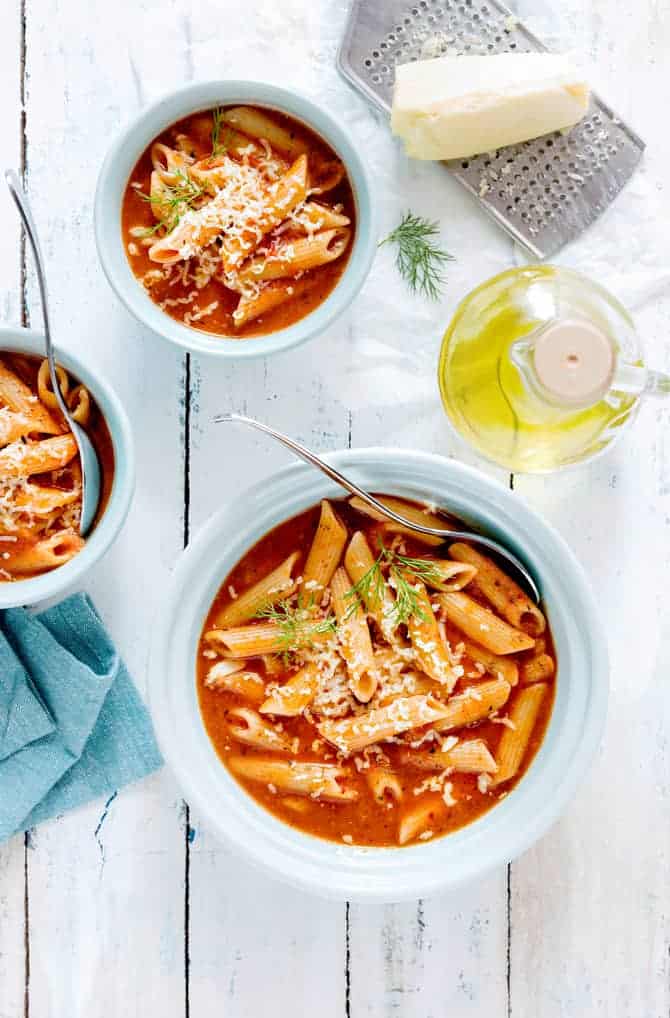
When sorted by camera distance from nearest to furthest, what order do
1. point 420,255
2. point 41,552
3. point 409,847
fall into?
point 41,552, point 409,847, point 420,255

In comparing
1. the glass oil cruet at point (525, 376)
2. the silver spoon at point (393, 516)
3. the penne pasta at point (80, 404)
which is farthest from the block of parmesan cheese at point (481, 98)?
the penne pasta at point (80, 404)

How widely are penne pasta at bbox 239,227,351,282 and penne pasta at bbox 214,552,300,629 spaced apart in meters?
0.49

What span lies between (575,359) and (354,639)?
1.98 feet

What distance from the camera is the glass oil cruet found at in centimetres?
180

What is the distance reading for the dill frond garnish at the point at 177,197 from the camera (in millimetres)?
1878

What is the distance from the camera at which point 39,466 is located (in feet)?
6.00

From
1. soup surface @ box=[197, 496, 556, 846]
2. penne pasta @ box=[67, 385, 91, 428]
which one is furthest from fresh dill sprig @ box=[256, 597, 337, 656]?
penne pasta @ box=[67, 385, 91, 428]

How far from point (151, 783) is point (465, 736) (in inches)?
25.0

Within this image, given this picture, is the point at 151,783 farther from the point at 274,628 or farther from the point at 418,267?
the point at 418,267

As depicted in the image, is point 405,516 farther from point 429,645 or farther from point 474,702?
point 474,702

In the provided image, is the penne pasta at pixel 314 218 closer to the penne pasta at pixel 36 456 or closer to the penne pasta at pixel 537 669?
the penne pasta at pixel 36 456

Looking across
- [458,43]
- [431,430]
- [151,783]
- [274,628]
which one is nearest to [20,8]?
[458,43]

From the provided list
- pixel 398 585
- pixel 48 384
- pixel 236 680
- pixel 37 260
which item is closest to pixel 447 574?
pixel 398 585

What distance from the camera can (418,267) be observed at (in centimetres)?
205
